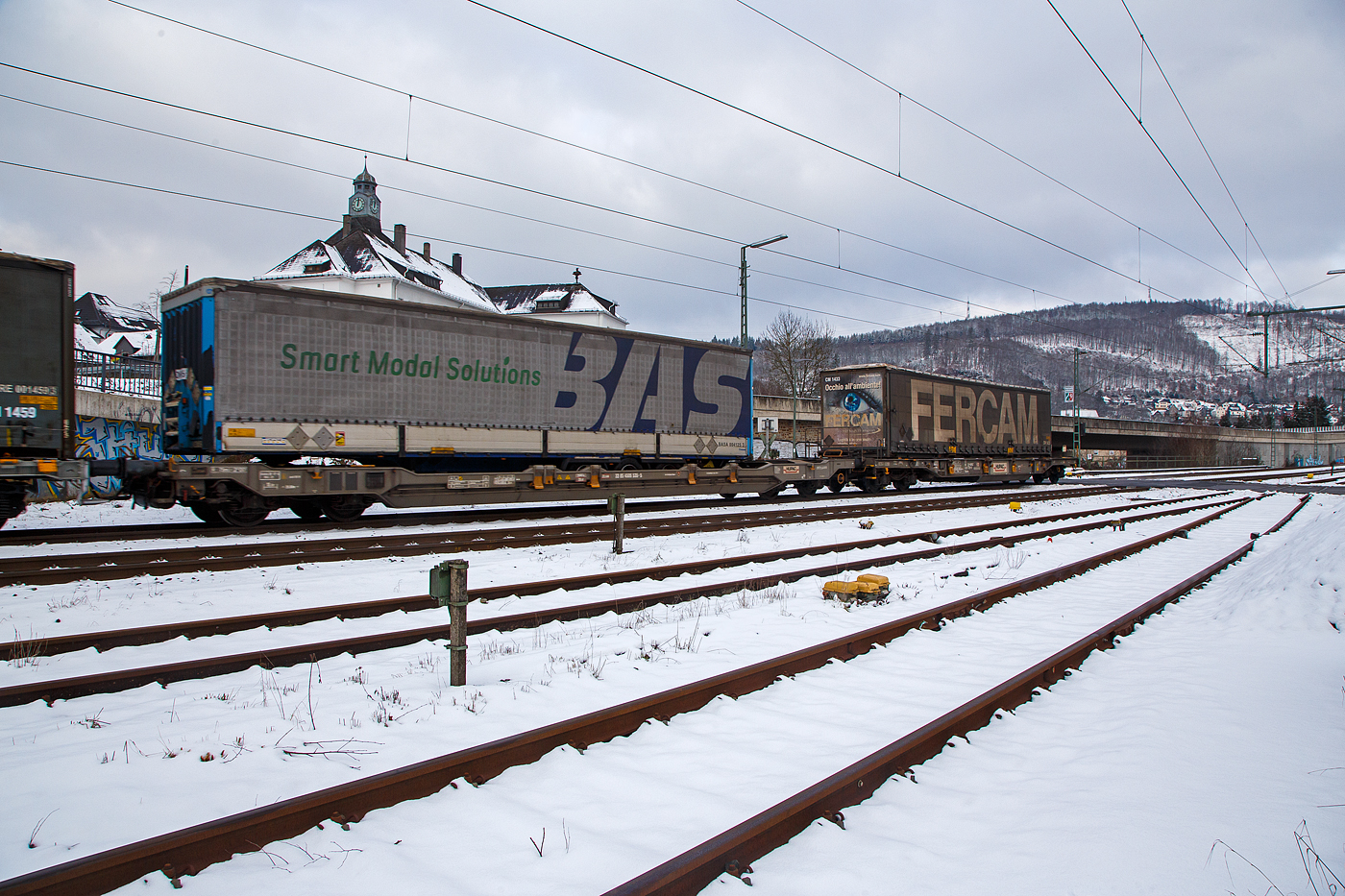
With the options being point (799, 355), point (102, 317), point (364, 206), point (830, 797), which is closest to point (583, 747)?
point (830, 797)

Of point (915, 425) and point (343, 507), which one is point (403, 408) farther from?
point (915, 425)

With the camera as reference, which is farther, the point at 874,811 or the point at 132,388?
the point at 132,388

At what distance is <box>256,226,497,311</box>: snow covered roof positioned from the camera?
55.6 meters

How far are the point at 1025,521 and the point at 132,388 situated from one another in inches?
900

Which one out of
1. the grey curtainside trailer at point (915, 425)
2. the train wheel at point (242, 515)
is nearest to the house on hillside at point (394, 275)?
the grey curtainside trailer at point (915, 425)

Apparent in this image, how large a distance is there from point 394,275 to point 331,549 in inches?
1994

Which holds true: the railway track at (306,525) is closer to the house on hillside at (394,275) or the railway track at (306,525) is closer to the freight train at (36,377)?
the freight train at (36,377)

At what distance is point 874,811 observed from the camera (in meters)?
3.22

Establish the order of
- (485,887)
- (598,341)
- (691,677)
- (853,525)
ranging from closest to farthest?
1. (485,887)
2. (691,677)
3. (853,525)
4. (598,341)

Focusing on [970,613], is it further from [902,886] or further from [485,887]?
[485,887]

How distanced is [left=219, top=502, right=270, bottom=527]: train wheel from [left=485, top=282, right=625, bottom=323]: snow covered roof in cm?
6484

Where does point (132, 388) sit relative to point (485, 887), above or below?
above

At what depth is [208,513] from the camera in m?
12.8

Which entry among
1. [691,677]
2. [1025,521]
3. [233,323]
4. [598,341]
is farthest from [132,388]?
[1025,521]
